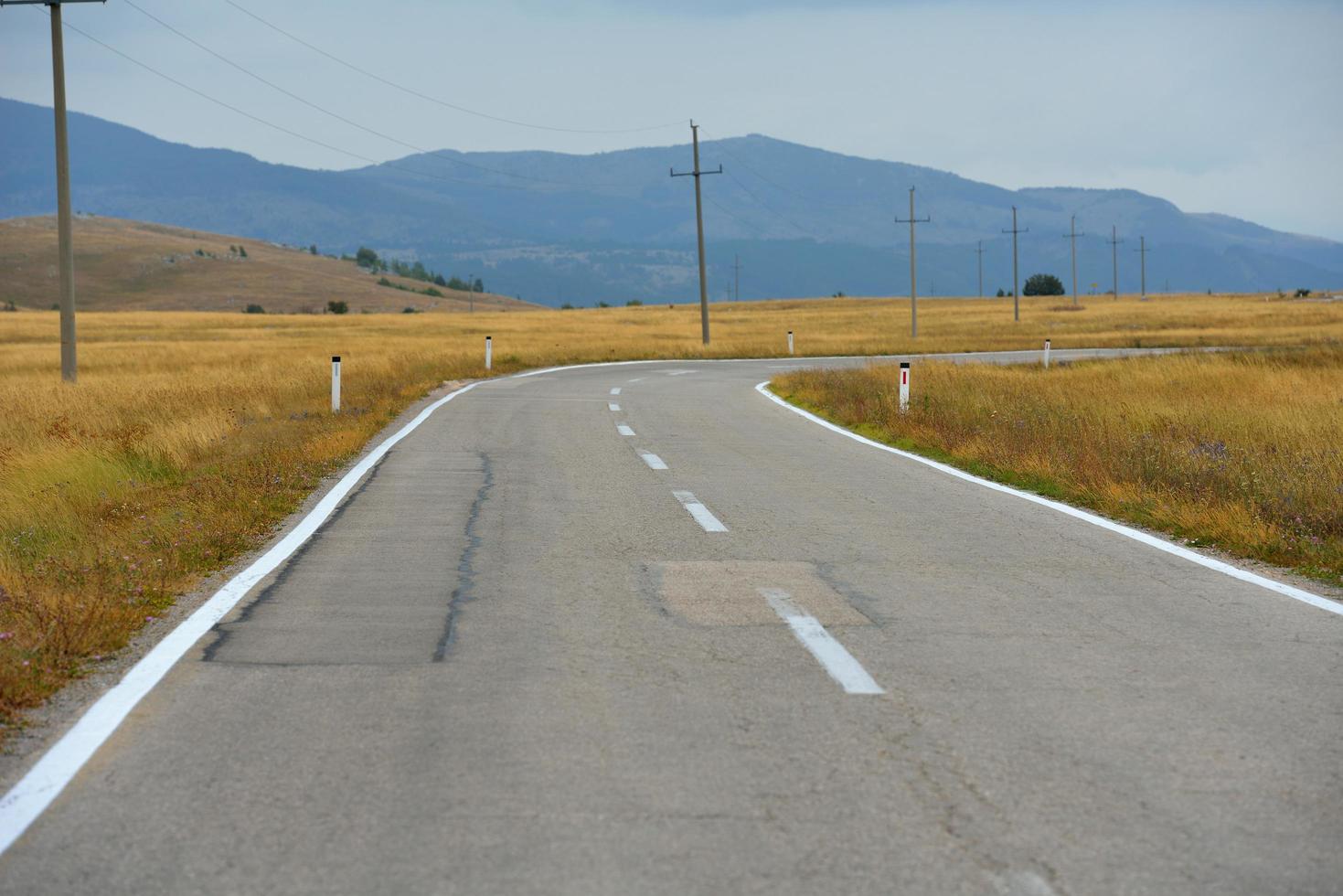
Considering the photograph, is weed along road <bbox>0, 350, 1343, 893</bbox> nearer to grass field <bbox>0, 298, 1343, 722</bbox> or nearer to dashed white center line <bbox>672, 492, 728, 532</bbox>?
dashed white center line <bbox>672, 492, 728, 532</bbox>

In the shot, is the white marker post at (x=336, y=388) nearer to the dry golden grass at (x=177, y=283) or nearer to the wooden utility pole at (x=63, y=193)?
the wooden utility pole at (x=63, y=193)

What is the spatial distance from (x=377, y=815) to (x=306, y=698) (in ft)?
5.07

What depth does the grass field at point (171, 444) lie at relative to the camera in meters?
7.58

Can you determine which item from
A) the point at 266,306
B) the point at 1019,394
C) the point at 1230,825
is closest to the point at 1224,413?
the point at 1019,394

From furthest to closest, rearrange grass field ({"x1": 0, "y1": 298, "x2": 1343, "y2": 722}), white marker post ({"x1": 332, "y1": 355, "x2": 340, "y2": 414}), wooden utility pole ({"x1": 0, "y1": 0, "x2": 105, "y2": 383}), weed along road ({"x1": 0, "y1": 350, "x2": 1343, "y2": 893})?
wooden utility pole ({"x1": 0, "y1": 0, "x2": 105, "y2": 383})
white marker post ({"x1": 332, "y1": 355, "x2": 340, "y2": 414})
grass field ({"x1": 0, "y1": 298, "x2": 1343, "y2": 722})
weed along road ({"x1": 0, "y1": 350, "x2": 1343, "y2": 893})

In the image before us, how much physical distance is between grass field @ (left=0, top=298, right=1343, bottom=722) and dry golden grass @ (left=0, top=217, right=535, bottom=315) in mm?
94372

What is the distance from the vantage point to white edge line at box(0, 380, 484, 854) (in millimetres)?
4609

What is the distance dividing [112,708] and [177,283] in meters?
180

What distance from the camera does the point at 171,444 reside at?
1642 cm

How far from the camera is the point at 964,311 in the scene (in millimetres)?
108000

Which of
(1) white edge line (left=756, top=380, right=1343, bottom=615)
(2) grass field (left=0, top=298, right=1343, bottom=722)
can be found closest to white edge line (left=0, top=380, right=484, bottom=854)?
(2) grass field (left=0, top=298, right=1343, bottom=722)

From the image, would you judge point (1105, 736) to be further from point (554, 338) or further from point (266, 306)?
point (266, 306)

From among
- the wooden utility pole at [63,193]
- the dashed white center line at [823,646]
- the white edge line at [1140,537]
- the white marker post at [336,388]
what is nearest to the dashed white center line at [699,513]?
the dashed white center line at [823,646]

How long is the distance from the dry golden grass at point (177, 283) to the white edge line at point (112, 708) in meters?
136
